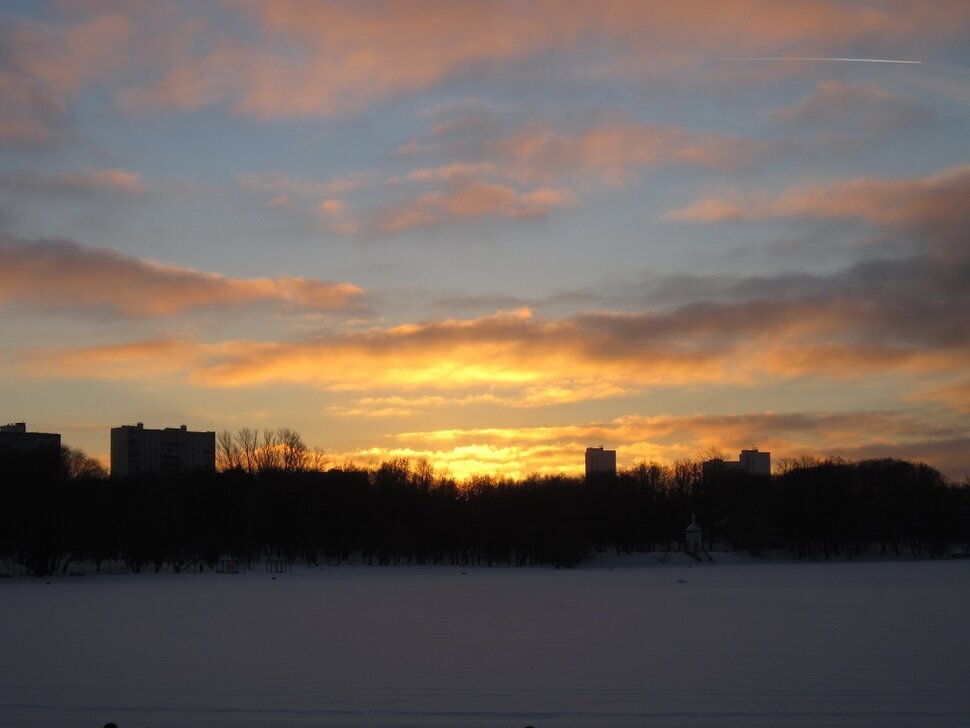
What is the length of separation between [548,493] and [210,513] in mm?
36987

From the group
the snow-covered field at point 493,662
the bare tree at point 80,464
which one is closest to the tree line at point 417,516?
the bare tree at point 80,464

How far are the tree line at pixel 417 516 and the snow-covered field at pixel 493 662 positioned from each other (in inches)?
1502

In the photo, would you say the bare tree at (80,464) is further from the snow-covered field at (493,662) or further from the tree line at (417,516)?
the snow-covered field at (493,662)

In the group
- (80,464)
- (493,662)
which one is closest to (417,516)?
(80,464)

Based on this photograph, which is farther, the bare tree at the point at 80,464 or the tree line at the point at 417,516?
the bare tree at the point at 80,464

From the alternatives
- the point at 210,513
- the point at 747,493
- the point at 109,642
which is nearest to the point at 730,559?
the point at 747,493

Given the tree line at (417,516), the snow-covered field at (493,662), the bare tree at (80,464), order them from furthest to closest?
the bare tree at (80,464)
the tree line at (417,516)
the snow-covered field at (493,662)

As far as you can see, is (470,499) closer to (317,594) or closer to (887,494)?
(887,494)

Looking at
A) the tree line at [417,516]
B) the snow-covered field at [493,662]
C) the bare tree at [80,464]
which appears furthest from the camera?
the bare tree at [80,464]

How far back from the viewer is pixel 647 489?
123m

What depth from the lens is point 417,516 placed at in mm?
103625

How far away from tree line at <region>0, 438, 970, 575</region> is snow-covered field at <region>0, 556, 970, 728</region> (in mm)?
38158

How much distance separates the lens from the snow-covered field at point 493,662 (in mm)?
15469

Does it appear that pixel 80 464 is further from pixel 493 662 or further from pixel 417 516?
pixel 493 662
